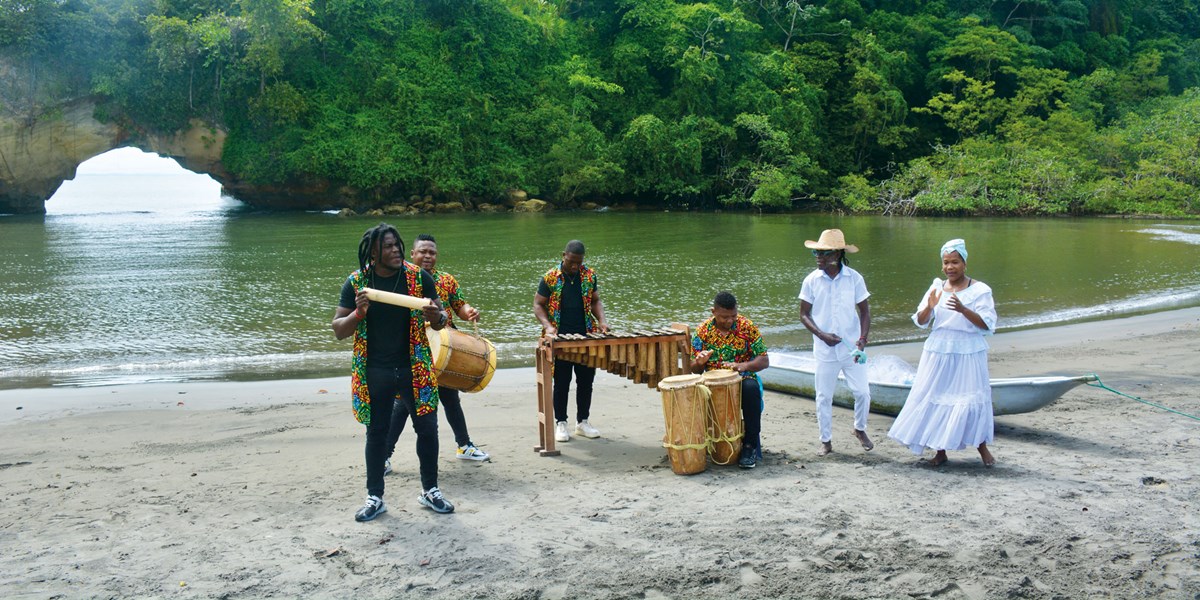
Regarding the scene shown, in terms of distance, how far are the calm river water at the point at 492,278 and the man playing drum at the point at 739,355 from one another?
508 cm

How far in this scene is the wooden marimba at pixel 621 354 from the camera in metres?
6.83

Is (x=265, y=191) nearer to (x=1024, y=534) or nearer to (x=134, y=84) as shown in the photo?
(x=134, y=84)

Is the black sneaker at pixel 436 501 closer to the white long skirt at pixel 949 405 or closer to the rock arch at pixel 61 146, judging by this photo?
the white long skirt at pixel 949 405

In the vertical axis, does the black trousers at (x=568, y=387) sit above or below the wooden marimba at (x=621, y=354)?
below

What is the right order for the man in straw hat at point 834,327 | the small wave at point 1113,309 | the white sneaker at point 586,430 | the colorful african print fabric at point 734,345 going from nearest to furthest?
the colorful african print fabric at point 734,345, the man in straw hat at point 834,327, the white sneaker at point 586,430, the small wave at point 1113,309

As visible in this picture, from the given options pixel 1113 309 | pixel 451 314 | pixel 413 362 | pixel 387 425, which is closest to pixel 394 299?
pixel 413 362

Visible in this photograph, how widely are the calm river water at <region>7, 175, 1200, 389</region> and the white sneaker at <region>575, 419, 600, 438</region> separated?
3851 mm

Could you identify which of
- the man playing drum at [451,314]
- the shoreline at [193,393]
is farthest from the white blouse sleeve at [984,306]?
the shoreline at [193,393]

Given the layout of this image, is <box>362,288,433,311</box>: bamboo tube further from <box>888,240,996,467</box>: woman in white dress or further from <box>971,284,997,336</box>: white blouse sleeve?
<box>971,284,997,336</box>: white blouse sleeve

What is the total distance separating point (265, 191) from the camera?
40219mm

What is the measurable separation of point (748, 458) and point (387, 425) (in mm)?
2606

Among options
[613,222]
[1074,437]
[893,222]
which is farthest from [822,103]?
[1074,437]

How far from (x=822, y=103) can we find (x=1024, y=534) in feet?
135

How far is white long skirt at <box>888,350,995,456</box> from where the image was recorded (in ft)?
20.9
